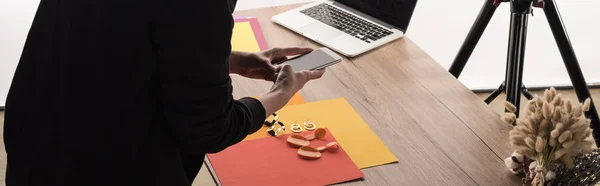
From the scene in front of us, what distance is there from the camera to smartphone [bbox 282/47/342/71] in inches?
65.9

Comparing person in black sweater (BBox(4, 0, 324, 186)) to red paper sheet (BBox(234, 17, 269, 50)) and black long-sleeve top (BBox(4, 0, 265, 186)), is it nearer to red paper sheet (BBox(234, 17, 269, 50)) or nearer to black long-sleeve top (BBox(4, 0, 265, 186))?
black long-sleeve top (BBox(4, 0, 265, 186))

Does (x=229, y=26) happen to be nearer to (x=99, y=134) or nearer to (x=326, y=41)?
(x=99, y=134)

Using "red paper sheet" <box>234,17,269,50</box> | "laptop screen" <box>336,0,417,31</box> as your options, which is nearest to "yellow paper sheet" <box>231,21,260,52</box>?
"red paper sheet" <box>234,17,269,50</box>

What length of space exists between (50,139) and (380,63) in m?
0.95

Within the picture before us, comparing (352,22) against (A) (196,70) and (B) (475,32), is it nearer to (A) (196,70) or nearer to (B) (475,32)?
(B) (475,32)

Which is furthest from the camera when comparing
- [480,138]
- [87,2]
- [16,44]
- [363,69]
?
[16,44]

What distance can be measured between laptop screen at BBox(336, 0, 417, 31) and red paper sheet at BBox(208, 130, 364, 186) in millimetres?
595

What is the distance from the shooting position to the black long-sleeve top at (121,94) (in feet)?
3.48

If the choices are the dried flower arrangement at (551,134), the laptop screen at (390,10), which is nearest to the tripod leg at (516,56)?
the laptop screen at (390,10)

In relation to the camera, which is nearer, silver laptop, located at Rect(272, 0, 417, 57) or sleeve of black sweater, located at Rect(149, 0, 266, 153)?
sleeve of black sweater, located at Rect(149, 0, 266, 153)

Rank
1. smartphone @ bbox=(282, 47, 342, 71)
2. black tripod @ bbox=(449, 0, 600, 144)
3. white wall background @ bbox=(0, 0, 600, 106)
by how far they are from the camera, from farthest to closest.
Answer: white wall background @ bbox=(0, 0, 600, 106) → black tripod @ bbox=(449, 0, 600, 144) → smartphone @ bbox=(282, 47, 342, 71)

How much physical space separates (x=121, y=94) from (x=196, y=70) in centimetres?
13

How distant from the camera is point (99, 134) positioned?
1.17 meters

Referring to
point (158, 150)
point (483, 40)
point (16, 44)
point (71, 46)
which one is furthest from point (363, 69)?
point (16, 44)
